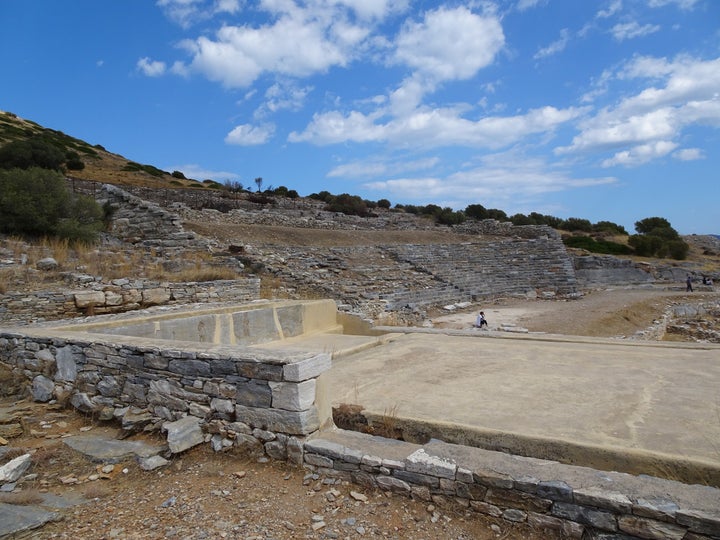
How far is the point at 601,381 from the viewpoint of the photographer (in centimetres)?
441

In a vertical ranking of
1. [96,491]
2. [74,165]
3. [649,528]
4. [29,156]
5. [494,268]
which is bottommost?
[96,491]

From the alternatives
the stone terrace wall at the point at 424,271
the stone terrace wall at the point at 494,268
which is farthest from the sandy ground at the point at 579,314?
the stone terrace wall at the point at 424,271

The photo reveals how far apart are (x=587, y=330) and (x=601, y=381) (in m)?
10.3

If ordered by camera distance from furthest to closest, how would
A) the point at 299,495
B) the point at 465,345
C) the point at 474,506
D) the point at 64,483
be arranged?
the point at 465,345, the point at 64,483, the point at 299,495, the point at 474,506

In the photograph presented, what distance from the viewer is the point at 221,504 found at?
8.96 feet

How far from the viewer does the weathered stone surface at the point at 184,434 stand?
3.24 m

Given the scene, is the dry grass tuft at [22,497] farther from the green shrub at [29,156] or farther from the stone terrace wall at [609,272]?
the stone terrace wall at [609,272]

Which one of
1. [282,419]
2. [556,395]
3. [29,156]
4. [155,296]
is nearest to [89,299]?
[155,296]

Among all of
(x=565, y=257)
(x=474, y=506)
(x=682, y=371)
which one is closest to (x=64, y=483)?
(x=474, y=506)

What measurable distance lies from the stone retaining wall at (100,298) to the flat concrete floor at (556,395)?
14.5 ft

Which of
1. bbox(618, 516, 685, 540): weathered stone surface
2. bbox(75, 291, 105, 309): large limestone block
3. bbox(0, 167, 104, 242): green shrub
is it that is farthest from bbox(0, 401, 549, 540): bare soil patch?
bbox(0, 167, 104, 242): green shrub

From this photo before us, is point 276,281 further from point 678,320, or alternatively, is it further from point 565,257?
point 565,257

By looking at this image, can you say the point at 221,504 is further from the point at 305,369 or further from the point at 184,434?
the point at 305,369

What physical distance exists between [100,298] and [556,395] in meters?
7.33
